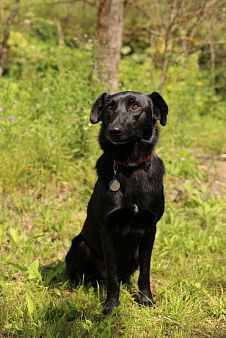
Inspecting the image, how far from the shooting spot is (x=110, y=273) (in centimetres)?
255

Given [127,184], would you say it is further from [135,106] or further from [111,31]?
[111,31]

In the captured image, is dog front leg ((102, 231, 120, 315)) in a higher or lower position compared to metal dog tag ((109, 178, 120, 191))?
lower

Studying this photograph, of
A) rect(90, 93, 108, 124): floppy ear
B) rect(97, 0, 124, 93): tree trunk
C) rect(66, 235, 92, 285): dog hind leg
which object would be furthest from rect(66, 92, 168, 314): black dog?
rect(97, 0, 124, 93): tree trunk

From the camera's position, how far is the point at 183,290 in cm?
279

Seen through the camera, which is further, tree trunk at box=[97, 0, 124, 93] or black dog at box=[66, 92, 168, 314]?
tree trunk at box=[97, 0, 124, 93]

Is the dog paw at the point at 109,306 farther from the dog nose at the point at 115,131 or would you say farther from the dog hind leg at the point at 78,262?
the dog nose at the point at 115,131

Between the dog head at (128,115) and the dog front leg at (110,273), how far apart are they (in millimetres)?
658

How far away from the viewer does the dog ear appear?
2623mm

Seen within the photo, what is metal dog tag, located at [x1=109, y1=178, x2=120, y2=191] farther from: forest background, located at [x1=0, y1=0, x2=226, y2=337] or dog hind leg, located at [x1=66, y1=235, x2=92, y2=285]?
forest background, located at [x1=0, y1=0, x2=226, y2=337]

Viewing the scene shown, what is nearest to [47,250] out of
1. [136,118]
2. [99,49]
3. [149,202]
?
[149,202]

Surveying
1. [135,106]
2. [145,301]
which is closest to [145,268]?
[145,301]

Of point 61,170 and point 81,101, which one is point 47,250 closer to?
point 61,170

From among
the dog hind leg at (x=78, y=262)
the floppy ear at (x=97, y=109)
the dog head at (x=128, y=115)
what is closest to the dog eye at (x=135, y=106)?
the dog head at (x=128, y=115)

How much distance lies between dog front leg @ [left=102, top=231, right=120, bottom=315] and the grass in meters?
0.07
